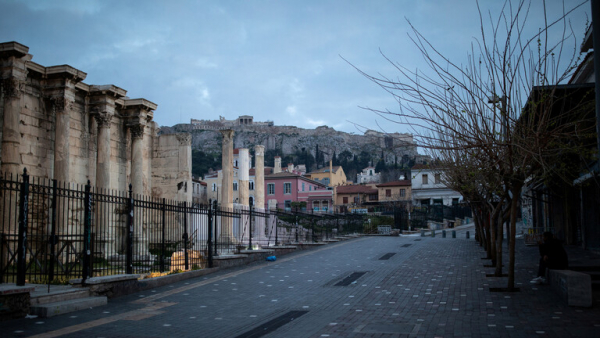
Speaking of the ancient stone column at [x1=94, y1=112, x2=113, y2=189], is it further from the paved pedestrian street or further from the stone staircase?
the stone staircase

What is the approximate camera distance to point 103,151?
2044cm

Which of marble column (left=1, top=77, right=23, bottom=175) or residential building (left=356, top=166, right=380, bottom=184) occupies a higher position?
residential building (left=356, top=166, right=380, bottom=184)

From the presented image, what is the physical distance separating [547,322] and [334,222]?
2472 cm

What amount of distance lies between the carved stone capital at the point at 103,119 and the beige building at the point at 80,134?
1 centimetres

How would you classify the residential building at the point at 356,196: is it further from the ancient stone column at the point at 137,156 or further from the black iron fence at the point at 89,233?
the ancient stone column at the point at 137,156

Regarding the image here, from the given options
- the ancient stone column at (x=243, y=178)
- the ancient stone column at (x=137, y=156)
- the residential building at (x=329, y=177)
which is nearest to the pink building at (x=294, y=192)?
the residential building at (x=329, y=177)

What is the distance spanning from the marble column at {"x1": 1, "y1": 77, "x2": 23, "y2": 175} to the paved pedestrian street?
789 centimetres

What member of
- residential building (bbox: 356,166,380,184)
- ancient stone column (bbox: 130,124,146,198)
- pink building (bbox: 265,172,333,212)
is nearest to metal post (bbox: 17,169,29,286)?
ancient stone column (bbox: 130,124,146,198)

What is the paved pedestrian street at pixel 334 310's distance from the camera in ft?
23.6

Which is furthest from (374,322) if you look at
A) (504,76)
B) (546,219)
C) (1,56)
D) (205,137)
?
(205,137)

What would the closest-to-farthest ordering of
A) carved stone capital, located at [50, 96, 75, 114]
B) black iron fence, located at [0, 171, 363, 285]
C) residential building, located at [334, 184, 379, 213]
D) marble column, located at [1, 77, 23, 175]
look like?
black iron fence, located at [0, 171, 363, 285]
marble column, located at [1, 77, 23, 175]
carved stone capital, located at [50, 96, 75, 114]
residential building, located at [334, 184, 379, 213]

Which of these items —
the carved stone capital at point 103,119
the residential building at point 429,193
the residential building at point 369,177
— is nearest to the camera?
the carved stone capital at point 103,119

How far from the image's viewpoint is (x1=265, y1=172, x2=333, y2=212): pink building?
8206 cm

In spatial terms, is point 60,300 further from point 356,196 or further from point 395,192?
point 356,196
